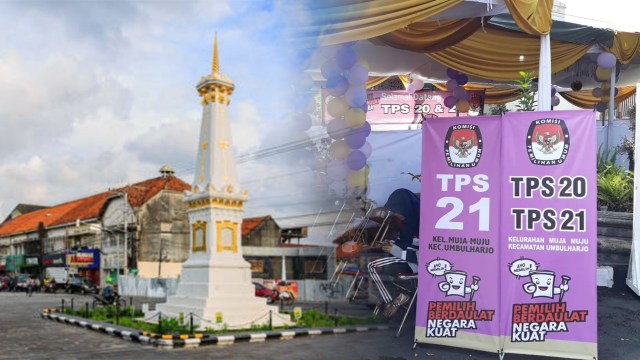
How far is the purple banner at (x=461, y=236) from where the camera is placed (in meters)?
7.02

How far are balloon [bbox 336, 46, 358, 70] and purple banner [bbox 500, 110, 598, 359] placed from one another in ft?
10.3

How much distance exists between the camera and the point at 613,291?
9742 mm

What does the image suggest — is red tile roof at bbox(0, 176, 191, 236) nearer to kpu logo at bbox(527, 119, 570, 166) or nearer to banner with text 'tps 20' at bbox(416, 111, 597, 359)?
banner with text 'tps 20' at bbox(416, 111, 597, 359)

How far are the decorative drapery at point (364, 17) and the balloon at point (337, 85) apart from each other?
1163mm

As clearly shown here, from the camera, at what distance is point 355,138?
9.39 meters

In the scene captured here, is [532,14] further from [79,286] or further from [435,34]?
[79,286]

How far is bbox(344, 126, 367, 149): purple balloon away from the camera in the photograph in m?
9.31

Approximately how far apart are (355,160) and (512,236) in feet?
10.4

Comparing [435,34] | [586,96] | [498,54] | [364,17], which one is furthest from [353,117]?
[586,96]

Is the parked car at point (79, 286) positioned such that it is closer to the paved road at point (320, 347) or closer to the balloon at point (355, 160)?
the paved road at point (320, 347)

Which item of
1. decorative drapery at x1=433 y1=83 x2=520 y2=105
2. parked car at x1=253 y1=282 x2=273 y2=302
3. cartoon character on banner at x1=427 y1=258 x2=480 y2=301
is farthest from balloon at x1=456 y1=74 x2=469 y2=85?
parked car at x1=253 y1=282 x2=273 y2=302

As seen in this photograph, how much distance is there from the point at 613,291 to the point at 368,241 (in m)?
4.43

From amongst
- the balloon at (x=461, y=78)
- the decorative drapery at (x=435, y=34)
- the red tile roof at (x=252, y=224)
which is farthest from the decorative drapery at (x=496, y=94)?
the red tile roof at (x=252, y=224)

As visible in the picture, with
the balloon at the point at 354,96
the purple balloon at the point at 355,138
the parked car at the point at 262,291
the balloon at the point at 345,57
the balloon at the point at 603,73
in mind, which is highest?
the balloon at the point at 603,73
